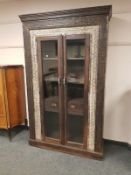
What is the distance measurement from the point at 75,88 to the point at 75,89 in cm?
1

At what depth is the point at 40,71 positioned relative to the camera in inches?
94.4

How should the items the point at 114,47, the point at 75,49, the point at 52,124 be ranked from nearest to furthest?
1. the point at 75,49
2. the point at 114,47
3. the point at 52,124

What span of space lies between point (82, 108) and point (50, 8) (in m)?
1.64

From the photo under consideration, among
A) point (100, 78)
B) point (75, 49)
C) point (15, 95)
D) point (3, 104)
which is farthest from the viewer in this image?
point (15, 95)

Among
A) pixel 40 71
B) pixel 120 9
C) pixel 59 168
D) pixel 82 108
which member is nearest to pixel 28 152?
pixel 59 168

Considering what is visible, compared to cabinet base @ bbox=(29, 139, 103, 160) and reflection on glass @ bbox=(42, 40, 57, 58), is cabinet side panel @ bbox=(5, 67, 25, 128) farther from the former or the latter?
reflection on glass @ bbox=(42, 40, 57, 58)

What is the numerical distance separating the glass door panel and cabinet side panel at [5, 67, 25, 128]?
1.02m

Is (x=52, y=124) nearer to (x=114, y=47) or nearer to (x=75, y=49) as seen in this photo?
(x=75, y=49)

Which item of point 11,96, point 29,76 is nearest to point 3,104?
point 11,96

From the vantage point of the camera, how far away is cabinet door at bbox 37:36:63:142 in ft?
7.52

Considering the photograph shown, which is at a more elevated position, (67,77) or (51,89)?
(67,77)

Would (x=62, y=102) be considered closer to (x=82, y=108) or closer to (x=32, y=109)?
(x=82, y=108)

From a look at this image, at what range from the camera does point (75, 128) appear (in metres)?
2.48

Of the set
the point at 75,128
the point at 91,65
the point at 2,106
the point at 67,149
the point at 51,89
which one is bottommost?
the point at 67,149
